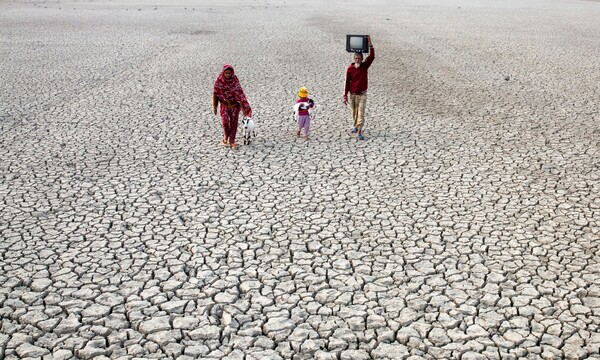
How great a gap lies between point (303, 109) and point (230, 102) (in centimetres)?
119

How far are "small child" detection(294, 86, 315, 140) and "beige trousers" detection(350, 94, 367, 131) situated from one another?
2.56 ft

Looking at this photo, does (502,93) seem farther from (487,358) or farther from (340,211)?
(487,358)

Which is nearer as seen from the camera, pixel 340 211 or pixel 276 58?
pixel 340 211

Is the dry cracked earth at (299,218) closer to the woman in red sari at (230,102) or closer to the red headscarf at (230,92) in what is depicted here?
the woman in red sari at (230,102)

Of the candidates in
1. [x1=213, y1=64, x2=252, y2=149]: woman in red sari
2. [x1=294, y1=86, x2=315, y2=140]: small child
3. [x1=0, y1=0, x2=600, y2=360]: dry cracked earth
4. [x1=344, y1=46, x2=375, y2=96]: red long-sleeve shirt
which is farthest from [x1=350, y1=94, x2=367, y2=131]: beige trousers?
[x1=213, y1=64, x2=252, y2=149]: woman in red sari

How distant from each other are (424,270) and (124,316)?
9.69 feet

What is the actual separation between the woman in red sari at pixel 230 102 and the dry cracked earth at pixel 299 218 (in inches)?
15.5

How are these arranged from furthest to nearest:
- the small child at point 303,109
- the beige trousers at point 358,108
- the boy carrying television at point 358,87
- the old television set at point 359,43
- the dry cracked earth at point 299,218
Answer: the beige trousers at point 358,108, the boy carrying television at point 358,87, the small child at point 303,109, the old television set at point 359,43, the dry cracked earth at point 299,218

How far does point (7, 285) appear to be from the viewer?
6219 mm

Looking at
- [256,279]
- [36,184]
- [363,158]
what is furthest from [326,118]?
[256,279]

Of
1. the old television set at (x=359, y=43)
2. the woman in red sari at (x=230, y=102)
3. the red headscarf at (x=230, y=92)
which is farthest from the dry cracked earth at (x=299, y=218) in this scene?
the old television set at (x=359, y=43)

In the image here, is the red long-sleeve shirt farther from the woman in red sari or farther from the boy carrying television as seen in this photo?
the woman in red sari

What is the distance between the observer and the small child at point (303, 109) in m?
10.5

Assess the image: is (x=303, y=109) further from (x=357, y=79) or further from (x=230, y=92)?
(x=230, y=92)
